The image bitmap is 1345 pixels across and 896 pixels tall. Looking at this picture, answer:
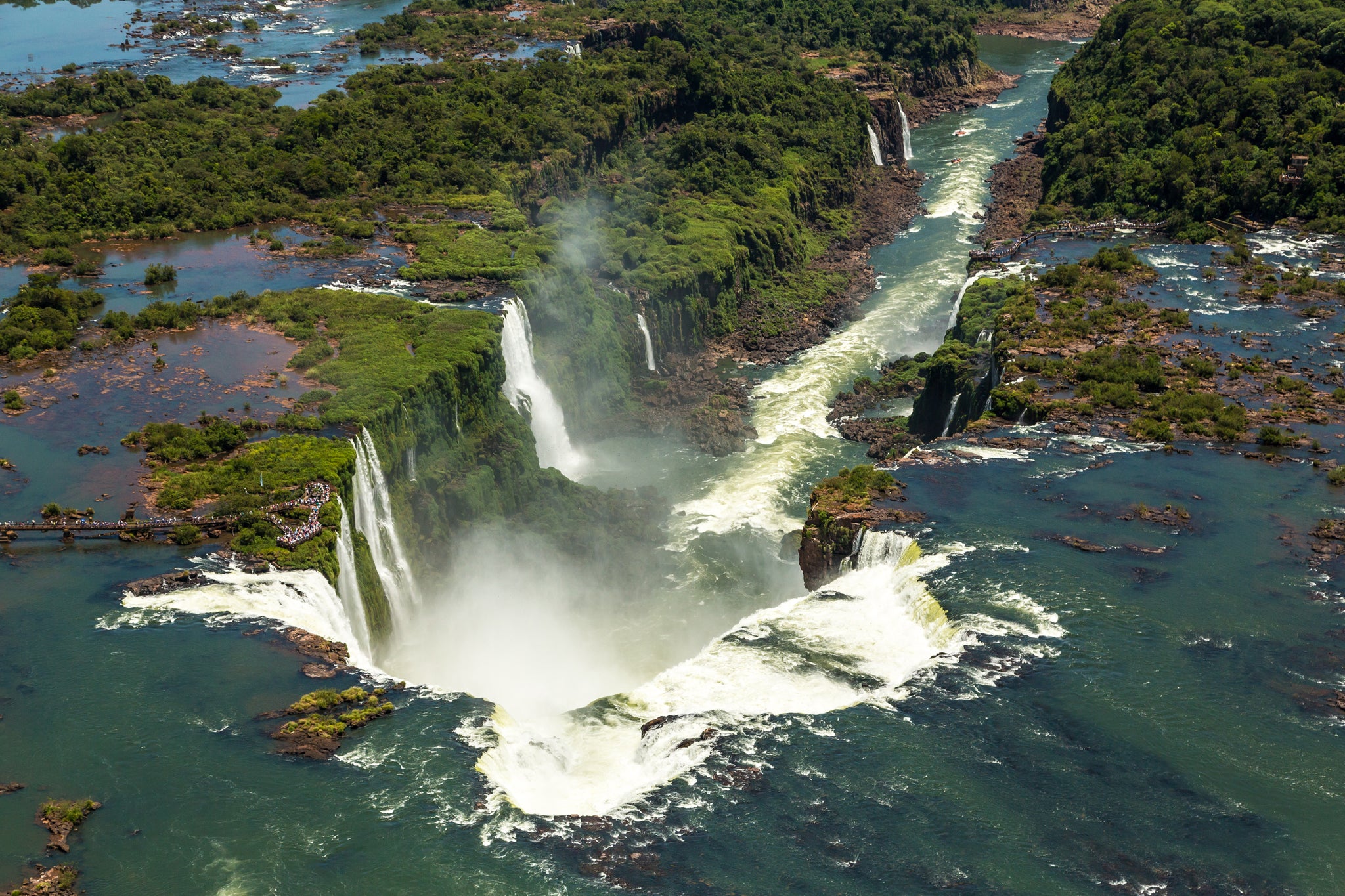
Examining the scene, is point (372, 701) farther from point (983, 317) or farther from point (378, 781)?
point (983, 317)

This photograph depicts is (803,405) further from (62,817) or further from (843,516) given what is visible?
(62,817)

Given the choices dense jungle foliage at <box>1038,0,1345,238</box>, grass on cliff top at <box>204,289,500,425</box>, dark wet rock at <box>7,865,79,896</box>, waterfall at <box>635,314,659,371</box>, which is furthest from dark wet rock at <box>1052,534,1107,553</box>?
dense jungle foliage at <box>1038,0,1345,238</box>

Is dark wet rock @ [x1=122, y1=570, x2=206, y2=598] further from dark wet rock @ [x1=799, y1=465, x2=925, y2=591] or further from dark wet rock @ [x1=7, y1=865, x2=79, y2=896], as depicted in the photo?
dark wet rock @ [x1=799, y1=465, x2=925, y2=591]

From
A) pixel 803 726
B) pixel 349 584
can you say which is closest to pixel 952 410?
pixel 803 726

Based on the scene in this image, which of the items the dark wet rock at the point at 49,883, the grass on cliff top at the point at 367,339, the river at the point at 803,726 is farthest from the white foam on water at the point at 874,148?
the dark wet rock at the point at 49,883

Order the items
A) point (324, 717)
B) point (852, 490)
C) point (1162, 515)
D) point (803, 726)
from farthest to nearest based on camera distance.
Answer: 1. point (852, 490)
2. point (1162, 515)
3. point (803, 726)
4. point (324, 717)

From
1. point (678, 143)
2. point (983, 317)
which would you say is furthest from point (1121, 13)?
point (983, 317)

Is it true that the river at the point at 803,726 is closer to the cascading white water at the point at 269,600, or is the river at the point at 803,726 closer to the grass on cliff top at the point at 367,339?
the cascading white water at the point at 269,600
